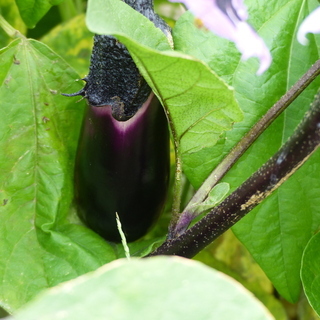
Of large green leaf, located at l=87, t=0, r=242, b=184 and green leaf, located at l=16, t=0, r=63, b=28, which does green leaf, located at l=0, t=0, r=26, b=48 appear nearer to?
green leaf, located at l=16, t=0, r=63, b=28


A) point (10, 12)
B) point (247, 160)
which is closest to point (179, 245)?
point (247, 160)

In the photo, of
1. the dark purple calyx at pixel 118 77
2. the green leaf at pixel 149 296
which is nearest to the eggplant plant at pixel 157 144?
the dark purple calyx at pixel 118 77

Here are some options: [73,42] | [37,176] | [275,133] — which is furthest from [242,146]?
[73,42]

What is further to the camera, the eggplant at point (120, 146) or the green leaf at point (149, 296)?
the eggplant at point (120, 146)

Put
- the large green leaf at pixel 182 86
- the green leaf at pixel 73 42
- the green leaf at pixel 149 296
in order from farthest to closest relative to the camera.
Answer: the green leaf at pixel 73 42, the large green leaf at pixel 182 86, the green leaf at pixel 149 296

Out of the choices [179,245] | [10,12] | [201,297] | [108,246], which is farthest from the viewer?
[10,12]

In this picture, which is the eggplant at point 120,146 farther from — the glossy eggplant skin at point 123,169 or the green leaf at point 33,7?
the green leaf at point 33,7

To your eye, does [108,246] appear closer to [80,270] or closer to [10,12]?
[80,270]
